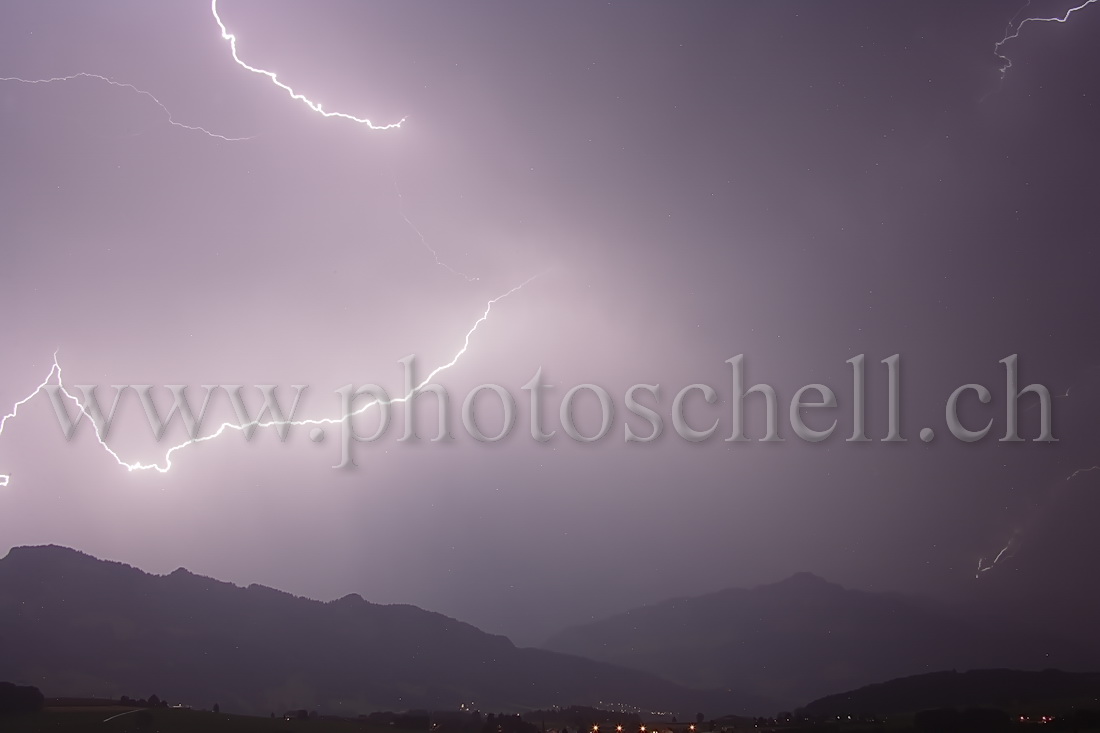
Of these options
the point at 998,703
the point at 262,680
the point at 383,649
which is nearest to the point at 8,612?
the point at 262,680

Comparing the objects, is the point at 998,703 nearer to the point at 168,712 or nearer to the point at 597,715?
the point at 597,715

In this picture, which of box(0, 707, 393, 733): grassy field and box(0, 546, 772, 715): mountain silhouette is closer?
box(0, 707, 393, 733): grassy field

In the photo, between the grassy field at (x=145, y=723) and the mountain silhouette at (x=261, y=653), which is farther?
the mountain silhouette at (x=261, y=653)

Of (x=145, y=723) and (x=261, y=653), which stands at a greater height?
(x=145, y=723)

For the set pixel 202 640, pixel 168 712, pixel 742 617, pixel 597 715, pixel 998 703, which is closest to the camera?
pixel 168 712
